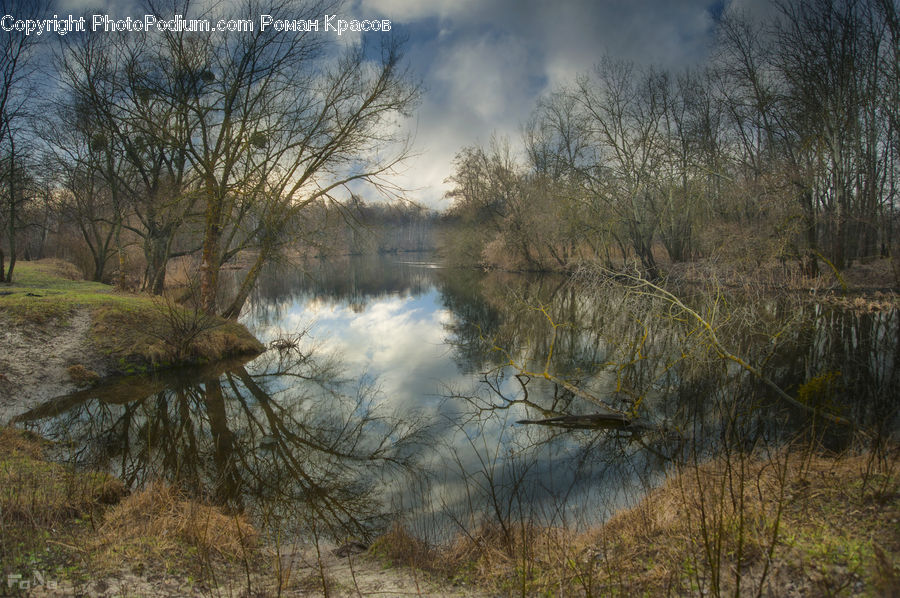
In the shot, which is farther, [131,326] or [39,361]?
[131,326]

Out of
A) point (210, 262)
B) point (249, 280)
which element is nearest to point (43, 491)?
point (249, 280)

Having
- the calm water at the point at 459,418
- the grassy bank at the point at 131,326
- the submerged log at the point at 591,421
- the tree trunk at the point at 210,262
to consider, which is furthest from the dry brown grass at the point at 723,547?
the tree trunk at the point at 210,262

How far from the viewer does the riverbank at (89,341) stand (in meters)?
9.56

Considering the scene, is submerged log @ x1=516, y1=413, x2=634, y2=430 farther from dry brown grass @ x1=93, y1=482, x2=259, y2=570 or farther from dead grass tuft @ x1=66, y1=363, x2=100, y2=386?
dead grass tuft @ x1=66, y1=363, x2=100, y2=386

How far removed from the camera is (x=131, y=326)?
12.3 metres

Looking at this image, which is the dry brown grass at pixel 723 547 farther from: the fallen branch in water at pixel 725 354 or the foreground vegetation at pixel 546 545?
the fallen branch in water at pixel 725 354

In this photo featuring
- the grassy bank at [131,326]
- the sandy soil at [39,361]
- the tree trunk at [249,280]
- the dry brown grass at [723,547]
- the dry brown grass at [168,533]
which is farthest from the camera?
the tree trunk at [249,280]

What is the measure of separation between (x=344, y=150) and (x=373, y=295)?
1596 centimetres

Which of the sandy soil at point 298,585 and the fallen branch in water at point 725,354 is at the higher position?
the fallen branch in water at point 725,354

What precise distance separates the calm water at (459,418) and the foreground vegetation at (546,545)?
0.50 m

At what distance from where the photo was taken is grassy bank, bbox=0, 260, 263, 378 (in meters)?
11.3

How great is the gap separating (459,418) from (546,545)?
4580 mm

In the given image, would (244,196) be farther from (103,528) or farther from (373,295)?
(373,295)

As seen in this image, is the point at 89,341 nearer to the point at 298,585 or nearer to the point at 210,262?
the point at 210,262
